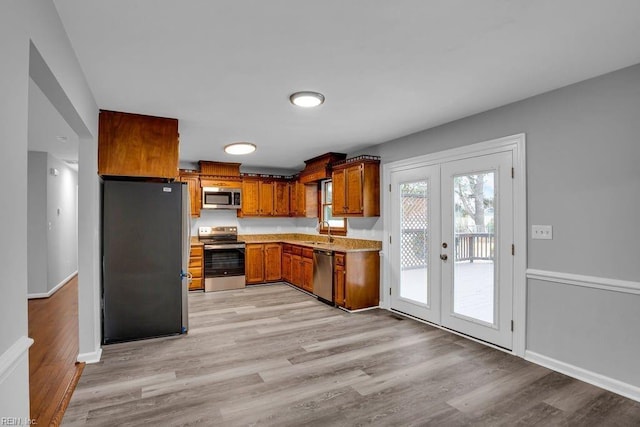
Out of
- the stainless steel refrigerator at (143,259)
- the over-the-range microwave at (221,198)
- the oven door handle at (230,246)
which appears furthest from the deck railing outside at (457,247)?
the over-the-range microwave at (221,198)

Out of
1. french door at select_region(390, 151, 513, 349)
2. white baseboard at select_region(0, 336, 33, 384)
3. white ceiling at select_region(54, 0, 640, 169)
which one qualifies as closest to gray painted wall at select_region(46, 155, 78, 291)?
white ceiling at select_region(54, 0, 640, 169)

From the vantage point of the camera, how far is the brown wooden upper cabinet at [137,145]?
3453 millimetres

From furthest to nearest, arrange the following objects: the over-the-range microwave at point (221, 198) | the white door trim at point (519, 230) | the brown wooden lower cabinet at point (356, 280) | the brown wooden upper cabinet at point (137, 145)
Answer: the over-the-range microwave at point (221, 198) → the brown wooden lower cabinet at point (356, 280) → the brown wooden upper cabinet at point (137, 145) → the white door trim at point (519, 230)

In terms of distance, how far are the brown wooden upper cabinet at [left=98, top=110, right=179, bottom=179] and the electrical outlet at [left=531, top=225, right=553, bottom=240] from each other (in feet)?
12.1

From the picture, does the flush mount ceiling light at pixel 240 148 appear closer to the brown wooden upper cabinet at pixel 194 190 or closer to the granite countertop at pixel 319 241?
the brown wooden upper cabinet at pixel 194 190

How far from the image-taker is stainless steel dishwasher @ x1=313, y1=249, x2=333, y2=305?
206 inches

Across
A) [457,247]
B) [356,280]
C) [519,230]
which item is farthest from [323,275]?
[519,230]

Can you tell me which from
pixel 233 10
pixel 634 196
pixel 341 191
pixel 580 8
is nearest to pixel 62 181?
pixel 341 191

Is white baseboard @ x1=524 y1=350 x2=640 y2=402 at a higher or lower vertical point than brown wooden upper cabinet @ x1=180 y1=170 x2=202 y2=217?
lower

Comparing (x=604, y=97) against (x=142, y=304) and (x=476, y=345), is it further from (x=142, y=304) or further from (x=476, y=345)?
(x=142, y=304)

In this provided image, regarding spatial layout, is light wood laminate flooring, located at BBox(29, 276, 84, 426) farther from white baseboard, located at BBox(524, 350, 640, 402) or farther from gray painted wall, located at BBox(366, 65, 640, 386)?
gray painted wall, located at BBox(366, 65, 640, 386)

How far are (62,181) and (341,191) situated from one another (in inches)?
218

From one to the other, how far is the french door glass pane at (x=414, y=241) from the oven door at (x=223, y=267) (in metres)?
3.23

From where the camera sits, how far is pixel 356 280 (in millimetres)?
4945
